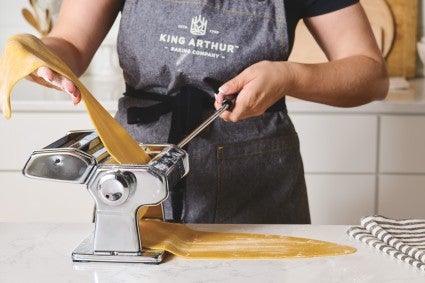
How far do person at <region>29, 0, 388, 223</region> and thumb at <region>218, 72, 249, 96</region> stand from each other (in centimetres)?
21

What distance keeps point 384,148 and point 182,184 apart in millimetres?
968

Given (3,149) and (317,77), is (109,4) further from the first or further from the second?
(3,149)

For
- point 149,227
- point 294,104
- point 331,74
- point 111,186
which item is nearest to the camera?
point 111,186

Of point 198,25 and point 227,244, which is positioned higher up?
point 198,25

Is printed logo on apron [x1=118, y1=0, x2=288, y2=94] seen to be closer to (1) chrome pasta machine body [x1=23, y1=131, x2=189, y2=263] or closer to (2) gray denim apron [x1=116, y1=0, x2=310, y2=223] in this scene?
(2) gray denim apron [x1=116, y1=0, x2=310, y2=223]

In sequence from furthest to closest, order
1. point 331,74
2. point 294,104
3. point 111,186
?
point 294,104, point 331,74, point 111,186

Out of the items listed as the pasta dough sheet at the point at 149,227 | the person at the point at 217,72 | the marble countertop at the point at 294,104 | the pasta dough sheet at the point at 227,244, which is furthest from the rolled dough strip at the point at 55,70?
the marble countertop at the point at 294,104

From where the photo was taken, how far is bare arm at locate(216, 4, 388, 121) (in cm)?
111

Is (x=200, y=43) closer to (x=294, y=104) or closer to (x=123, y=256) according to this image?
(x=123, y=256)

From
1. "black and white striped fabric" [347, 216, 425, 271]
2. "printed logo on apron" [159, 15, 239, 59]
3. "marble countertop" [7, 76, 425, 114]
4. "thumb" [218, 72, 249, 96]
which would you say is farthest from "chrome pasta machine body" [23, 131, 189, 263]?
"marble countertop" [7, 76, 425, 114]

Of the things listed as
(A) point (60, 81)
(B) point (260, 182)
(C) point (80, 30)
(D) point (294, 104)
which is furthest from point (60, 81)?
(D) point (294, 104)

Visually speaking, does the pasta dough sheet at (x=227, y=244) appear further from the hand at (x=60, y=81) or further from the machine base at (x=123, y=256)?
the hand at (x=60, y=81)

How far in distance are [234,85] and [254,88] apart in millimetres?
32

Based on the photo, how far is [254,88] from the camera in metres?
1.10
